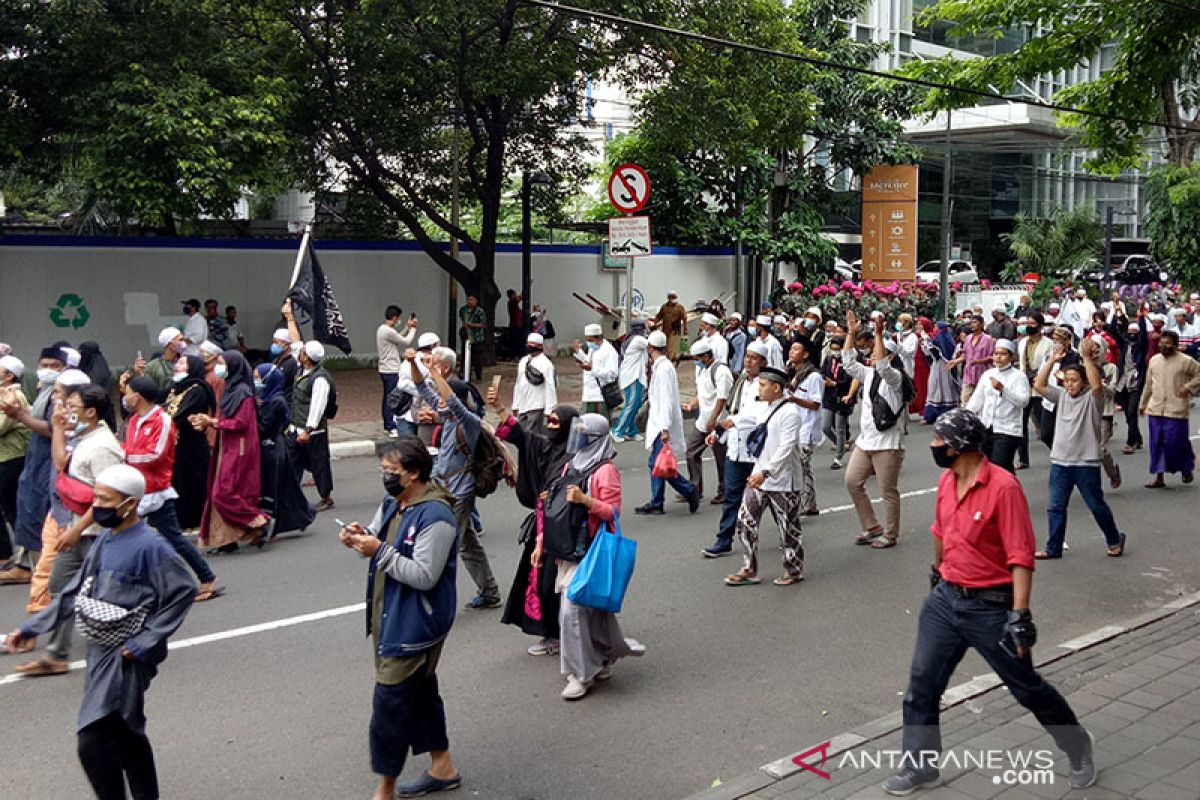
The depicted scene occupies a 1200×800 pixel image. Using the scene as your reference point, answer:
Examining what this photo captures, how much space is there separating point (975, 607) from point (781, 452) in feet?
12.1

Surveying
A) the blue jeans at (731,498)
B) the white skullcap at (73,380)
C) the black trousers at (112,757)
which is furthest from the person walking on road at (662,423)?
the black trousers at (112,757)

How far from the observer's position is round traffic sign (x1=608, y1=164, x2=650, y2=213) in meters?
16.2

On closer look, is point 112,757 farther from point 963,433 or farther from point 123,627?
point 963,433

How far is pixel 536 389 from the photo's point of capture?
39.9 ft

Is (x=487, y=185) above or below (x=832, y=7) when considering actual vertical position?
below

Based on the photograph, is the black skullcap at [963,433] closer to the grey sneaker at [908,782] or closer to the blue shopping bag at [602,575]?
the grey sneaker at [908,782]

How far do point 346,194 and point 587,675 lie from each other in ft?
65.0

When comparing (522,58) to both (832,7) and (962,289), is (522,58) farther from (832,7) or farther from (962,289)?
(962,289)

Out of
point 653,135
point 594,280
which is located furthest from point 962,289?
point 653,135

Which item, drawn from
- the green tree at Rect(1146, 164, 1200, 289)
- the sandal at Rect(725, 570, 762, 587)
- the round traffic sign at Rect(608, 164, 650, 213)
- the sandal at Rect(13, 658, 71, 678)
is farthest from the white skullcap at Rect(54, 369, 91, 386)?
the green tree at Rect(1146, 164, 1200, 289)

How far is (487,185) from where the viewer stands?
72.4ft

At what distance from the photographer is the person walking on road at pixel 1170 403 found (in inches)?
500

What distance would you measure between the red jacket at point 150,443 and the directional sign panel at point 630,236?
891 centimetres

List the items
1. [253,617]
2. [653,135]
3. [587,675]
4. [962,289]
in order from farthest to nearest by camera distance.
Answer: [962,289]
[653,135]
[253,617]
[587,675]
